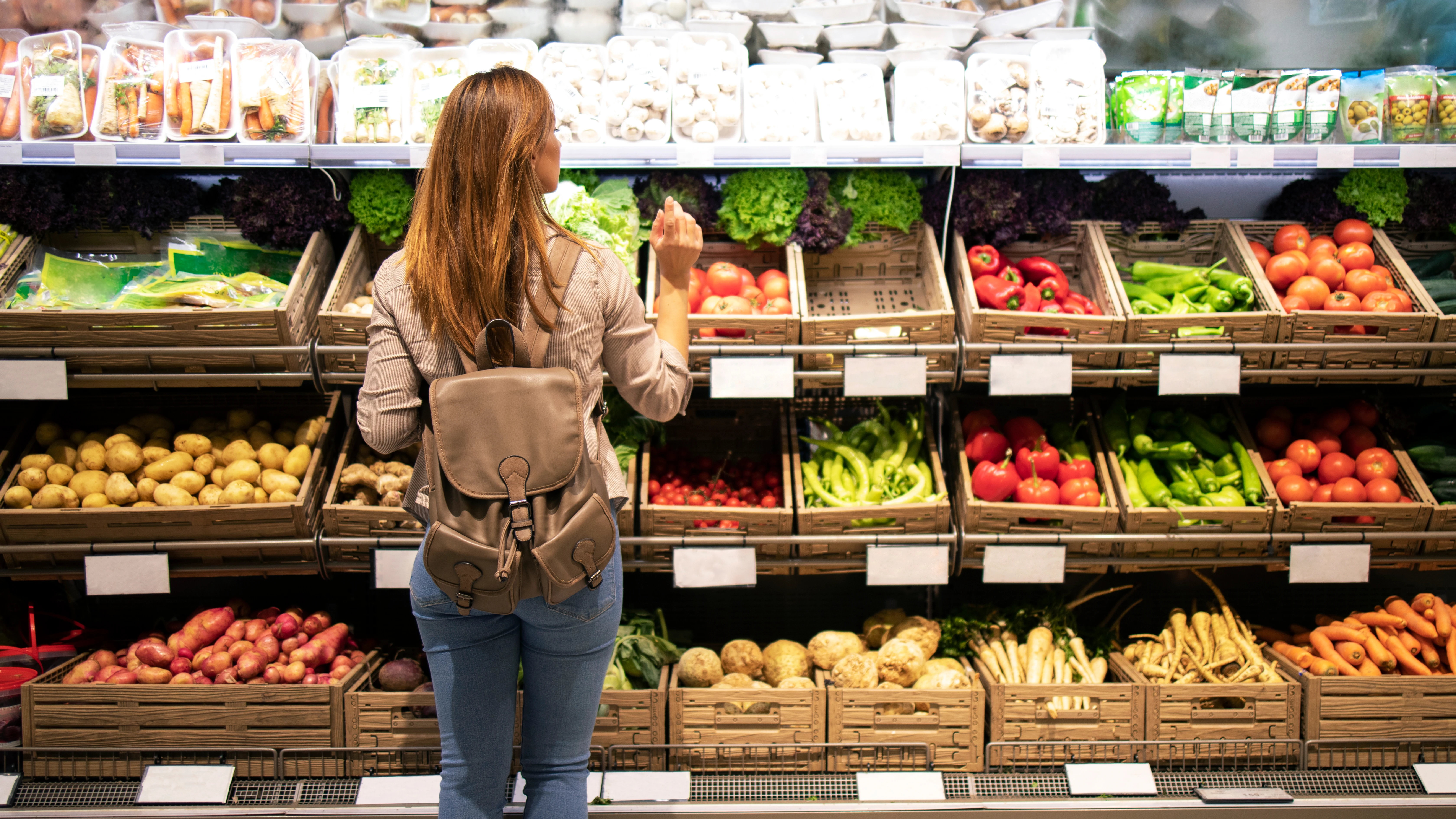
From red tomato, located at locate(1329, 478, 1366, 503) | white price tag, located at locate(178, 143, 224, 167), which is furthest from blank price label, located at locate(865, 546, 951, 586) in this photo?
white price tag, located at locate(178, 143, 224, 167)

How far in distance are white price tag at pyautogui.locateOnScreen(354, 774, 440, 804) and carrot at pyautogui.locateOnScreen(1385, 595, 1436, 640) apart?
2860 millimetres

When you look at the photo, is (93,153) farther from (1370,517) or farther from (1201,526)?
(1370,517)

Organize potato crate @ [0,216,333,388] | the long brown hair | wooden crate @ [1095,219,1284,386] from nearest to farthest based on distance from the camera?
the long brown hair
potato crate @ [0,216,333,388]
wooden crate @ [1095,219,1284,386]

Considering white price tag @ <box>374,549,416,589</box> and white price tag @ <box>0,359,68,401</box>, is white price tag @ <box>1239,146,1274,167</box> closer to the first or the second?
white price tag @ <box>374,549,416,589</box>

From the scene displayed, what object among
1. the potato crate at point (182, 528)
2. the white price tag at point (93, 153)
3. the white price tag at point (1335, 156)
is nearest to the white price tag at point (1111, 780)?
the white price tag at point (1335, 156)

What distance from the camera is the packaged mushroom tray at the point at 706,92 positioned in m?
2.77

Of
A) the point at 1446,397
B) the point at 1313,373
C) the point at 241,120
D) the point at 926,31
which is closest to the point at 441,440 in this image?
the point at 241,120

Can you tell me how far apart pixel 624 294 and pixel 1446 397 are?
10.1 feet

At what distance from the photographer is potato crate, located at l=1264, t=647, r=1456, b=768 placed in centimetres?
259

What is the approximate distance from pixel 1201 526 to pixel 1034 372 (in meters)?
A: 0.70

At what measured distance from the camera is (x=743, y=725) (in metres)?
2.58

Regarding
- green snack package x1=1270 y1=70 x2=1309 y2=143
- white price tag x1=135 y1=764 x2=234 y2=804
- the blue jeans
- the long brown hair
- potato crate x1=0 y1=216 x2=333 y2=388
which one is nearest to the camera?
the long brown hair

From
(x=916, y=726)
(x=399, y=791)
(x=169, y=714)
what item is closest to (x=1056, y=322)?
(x=916, y=726)

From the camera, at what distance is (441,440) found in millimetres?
1503
